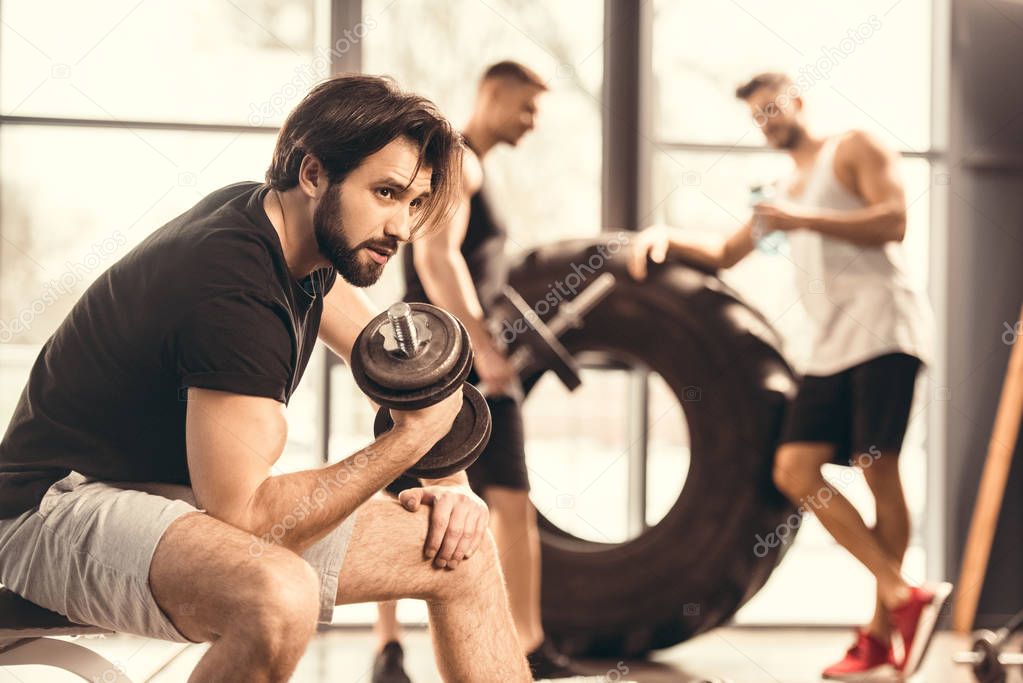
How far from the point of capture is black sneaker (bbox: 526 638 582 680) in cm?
236

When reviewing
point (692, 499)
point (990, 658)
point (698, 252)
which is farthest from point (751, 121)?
point (990, 658)

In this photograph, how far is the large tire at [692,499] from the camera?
2.52 m

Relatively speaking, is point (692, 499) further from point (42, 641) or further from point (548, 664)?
point (42, 641)

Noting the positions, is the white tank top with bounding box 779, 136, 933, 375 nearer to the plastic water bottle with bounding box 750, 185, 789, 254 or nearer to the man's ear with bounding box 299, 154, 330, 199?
the plastic water bottle with bounding box 750, 185, 789, 254

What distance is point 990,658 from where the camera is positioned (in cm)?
214

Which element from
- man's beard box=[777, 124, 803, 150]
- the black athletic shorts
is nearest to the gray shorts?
the black athletic shorts

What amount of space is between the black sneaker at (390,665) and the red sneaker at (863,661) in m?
1.01

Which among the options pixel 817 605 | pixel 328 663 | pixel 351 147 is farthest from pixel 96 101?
pixel 817 605

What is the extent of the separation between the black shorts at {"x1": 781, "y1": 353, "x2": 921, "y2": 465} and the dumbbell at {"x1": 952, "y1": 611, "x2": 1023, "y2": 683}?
48 centimetres

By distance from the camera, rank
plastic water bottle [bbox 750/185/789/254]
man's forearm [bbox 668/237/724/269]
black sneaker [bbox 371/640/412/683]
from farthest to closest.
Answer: man's forearm [bbox 668/237/724/269], plastic water bottle [bbox 750/185/789/254], black sneaker [bbox 371/640/412/683]

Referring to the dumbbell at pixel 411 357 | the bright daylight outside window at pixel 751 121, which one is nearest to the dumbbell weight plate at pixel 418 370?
the dumbbell at pixel 411 357

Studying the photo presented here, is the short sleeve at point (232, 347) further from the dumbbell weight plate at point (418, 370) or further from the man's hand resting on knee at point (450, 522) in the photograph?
the man's hand resting on knee at point (450, 522)

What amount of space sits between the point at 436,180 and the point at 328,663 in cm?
154

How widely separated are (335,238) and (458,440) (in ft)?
1.04
